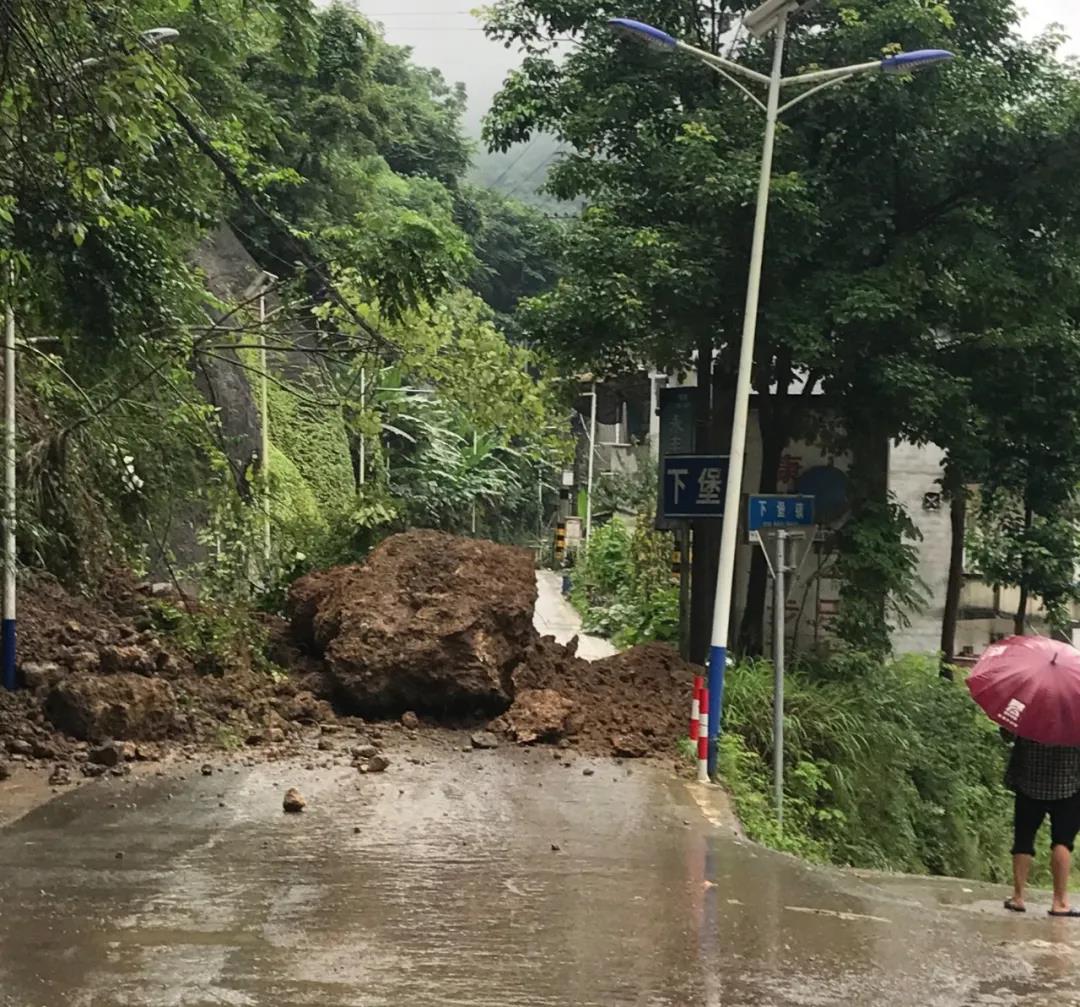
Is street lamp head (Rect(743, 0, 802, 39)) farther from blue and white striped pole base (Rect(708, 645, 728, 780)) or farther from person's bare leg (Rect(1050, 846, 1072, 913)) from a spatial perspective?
person's bare leg (Rect(1050, 846, 1072, 913))

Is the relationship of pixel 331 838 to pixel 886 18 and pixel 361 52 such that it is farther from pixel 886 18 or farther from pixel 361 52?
pixel 361 52

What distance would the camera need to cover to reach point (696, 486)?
Result: 41.3 ft

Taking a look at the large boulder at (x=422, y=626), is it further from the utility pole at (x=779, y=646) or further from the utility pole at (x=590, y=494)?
the utility pole at (x=590, y=494)

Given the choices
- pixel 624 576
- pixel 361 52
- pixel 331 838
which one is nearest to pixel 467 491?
pixel 624 576

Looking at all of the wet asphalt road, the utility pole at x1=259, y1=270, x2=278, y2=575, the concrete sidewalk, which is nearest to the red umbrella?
the wet asphalt road

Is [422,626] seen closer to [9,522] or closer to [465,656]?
[465,656]

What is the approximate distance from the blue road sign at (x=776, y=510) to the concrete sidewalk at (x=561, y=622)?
5.21 meters

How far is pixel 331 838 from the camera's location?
7191mm

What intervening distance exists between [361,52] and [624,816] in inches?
776

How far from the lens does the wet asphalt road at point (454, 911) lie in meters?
4.76

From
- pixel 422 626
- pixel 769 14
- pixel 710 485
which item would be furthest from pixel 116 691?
pixel 769 14

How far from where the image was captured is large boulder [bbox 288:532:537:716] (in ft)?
35.1

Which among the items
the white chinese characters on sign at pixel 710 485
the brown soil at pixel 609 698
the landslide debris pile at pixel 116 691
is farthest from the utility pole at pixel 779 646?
the landslide debris pile at pixel 116 691

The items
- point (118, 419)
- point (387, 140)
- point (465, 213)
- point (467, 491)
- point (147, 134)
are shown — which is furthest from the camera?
point (465, 213)
